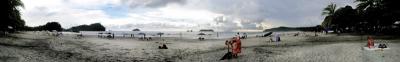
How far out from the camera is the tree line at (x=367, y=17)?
54.5m

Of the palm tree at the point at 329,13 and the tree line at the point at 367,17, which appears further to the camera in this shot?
the palm tree at the point at 329,13

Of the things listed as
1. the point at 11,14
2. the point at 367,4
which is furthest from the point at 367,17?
the point at 11,14

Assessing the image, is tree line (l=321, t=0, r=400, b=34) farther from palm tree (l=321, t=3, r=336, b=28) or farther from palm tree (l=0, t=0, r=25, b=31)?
palm tree (l=0, t=0, r=25, b=31)

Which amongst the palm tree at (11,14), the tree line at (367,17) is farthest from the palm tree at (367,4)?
the palm tree at (11,14)

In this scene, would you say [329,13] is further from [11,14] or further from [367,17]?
[11,14]

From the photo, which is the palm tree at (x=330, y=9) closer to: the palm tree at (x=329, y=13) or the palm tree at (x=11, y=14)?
the palm tree at (x=329, y=13)

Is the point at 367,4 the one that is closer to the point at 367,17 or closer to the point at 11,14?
the point at 367,17

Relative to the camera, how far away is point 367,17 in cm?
7088

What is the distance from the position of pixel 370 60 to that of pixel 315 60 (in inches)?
119

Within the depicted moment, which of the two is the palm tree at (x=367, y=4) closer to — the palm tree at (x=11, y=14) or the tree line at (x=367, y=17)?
the tree line at (x=367, y=17)

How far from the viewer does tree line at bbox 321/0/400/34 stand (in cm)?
5449

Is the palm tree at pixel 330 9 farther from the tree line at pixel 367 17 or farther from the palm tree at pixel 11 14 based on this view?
the palm tree at pixel 11 14

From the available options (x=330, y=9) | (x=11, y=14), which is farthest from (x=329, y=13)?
(x=11, y=14)

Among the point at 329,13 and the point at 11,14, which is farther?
the point at 329,13
